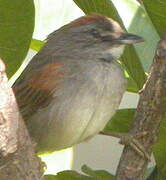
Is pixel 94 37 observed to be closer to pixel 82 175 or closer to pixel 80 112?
pixel 80 112

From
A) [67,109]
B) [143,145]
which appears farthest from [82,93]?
[143,145]

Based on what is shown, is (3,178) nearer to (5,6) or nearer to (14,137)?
(14,137)

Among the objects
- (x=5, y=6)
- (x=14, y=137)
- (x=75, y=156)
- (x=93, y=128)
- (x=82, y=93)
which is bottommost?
(x=75, y=156)

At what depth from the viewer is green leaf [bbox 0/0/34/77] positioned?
283 cm

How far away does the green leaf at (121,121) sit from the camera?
10.0ft

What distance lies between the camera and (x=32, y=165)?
2.19m

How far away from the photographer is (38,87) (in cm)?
312

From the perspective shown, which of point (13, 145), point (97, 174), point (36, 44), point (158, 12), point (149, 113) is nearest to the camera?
point (13, 145)

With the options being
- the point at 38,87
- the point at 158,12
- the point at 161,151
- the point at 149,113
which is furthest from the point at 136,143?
the point at 38,87

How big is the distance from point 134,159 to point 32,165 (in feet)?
2.12

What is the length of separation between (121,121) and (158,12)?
634 millimetres

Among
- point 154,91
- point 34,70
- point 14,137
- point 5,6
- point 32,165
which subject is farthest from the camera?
point 34,70

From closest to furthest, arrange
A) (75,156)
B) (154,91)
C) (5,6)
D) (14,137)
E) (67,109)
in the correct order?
(14,137)
(154,91)
(5,6)
(67,109)
(75,156)

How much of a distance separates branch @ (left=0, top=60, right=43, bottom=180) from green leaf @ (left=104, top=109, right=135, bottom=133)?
Result: 893mm
